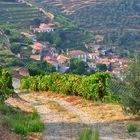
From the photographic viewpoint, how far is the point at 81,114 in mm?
16281

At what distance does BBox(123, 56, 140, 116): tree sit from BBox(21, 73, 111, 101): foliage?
17.5 feet

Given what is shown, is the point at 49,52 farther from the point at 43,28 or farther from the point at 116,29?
the point at 116,29

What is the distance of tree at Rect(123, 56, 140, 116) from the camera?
45.7 ft

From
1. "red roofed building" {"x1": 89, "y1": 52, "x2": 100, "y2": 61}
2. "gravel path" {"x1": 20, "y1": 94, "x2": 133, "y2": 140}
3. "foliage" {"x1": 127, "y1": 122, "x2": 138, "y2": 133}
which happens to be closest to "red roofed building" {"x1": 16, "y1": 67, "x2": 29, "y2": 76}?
"gravel path" {"x1": 20, "y1": 94, "x2": 133, "y2": 140}

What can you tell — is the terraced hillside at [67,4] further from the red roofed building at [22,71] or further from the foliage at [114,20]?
the red roofed building at [22,71]

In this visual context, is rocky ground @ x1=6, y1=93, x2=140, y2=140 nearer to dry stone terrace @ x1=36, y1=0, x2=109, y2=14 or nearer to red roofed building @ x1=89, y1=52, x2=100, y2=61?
red roofed building @ x1=89, y1=52, x2=100, y2=61

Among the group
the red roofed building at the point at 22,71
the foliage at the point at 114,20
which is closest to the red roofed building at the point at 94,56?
the foliage at the point at 114,20

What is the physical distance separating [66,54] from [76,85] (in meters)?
73.0

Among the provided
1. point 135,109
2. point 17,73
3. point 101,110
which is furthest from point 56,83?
point 17,73

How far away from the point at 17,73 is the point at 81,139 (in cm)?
4513

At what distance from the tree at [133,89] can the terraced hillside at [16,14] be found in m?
92.7

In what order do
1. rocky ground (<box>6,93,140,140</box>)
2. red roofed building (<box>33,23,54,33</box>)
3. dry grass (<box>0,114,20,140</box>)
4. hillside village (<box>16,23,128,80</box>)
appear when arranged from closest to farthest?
1. dry grass (<box>0,114,20,140</box>)
2. rocky ground (<box>6,93,140,140</box>)
3. hillside village (<box>16,23,128,80</box>)
4. red roofed building (<box>33,23,54,33</box>)

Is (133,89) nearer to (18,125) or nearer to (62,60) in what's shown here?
(18,125)

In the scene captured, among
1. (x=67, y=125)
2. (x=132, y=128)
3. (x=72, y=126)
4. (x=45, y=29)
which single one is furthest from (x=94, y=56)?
(x=132, y=128)
